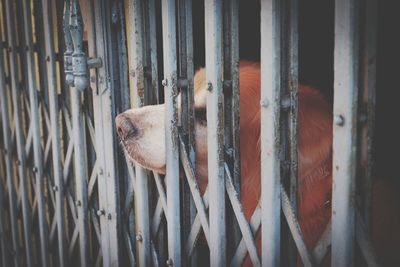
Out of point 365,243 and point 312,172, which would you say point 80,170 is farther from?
point 365,243

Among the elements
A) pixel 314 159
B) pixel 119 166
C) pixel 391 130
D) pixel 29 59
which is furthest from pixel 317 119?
pixel 29 59

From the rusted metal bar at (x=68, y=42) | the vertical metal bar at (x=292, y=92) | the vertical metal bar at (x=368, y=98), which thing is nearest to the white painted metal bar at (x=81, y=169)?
the rusted metal bar at (x=68, y=42)

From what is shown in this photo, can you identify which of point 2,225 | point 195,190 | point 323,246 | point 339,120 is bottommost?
point 2,225

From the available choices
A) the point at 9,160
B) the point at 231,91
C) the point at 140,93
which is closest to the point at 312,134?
the point at 231,91

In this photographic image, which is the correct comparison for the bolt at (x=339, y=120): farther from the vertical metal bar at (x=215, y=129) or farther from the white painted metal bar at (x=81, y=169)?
the white painted metal bar at (x=81, y=169)

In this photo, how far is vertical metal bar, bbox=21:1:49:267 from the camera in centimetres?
293

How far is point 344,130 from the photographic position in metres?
1.39

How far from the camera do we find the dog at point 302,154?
6.87ft

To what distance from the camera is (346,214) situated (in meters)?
1.43

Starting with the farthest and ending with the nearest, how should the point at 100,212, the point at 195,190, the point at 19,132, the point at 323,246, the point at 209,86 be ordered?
1. the point at 19,132
2. the point at 100,212
3. the point at 195,190
4. the point at 209,86
5. the point at 323,246

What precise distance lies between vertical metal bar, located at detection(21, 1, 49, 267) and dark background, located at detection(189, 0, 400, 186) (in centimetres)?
120

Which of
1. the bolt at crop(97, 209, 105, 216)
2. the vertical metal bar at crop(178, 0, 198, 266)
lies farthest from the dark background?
the bolt at crop(97, 209, 105, 216)

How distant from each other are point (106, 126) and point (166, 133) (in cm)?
55

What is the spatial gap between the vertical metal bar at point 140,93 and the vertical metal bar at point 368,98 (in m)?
1.13
